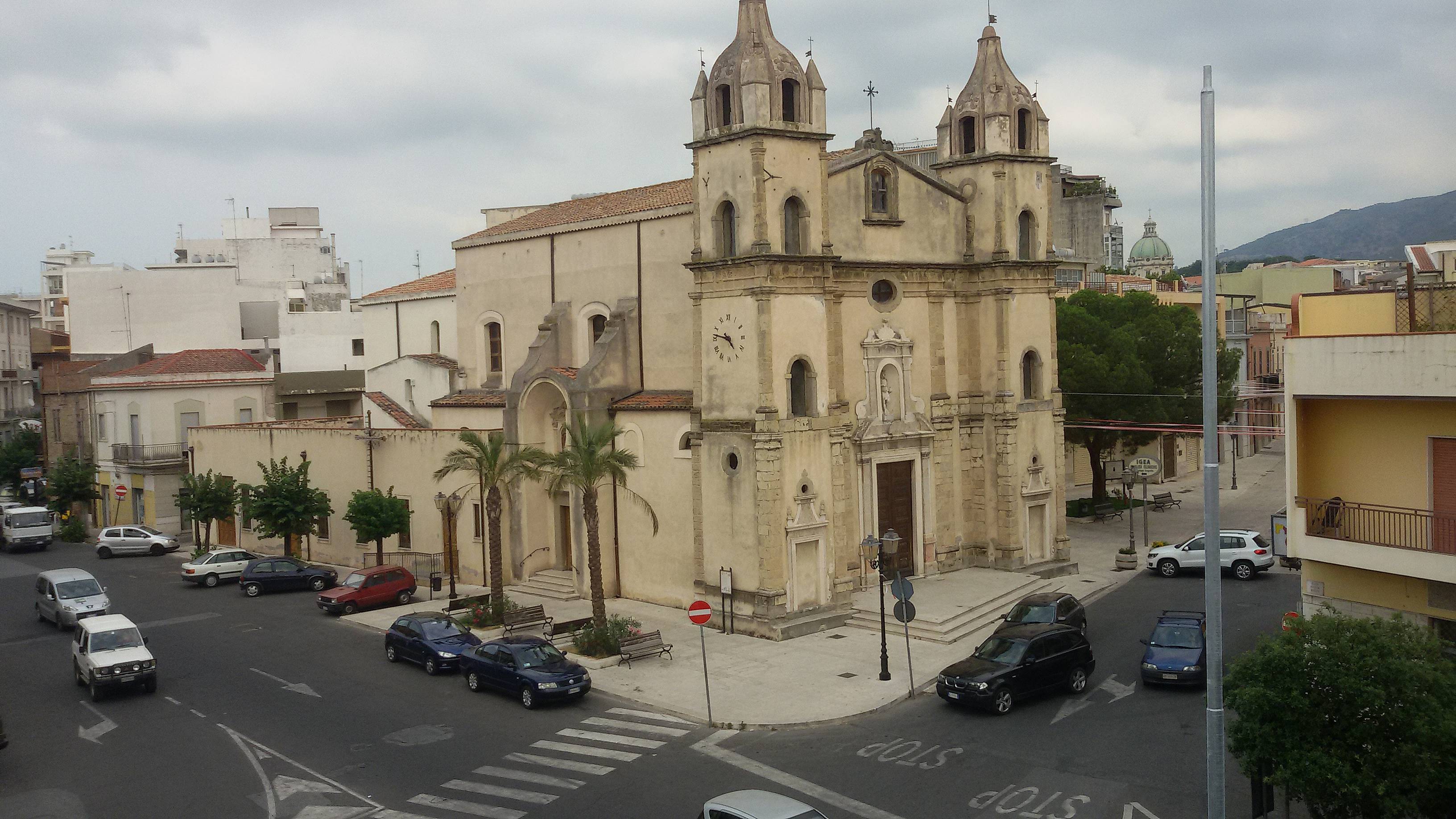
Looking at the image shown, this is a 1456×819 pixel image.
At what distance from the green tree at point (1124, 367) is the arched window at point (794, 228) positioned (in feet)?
59.1

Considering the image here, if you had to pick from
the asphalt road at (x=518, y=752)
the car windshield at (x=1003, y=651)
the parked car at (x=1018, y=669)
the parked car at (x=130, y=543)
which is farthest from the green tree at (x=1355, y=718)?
the parked car at (x=130, y=543)

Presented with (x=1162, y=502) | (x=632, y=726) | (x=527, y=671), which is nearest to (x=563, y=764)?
(x=632, y=726)

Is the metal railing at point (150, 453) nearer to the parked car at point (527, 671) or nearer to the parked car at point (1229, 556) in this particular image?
the parked car at point (527, 671)

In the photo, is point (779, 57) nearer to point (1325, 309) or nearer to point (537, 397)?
point (537, 397)

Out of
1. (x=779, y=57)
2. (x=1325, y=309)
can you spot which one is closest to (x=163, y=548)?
(x=779, y=57)

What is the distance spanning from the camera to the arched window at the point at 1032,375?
118ft

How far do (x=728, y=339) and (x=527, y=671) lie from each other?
10.8 metres

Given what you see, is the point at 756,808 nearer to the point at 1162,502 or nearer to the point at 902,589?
the point at 902,589

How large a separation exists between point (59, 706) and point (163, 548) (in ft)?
84.5

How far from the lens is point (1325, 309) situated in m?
18.1

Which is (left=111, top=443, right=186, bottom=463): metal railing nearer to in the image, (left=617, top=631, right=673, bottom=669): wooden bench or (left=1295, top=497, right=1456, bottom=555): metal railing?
(left=617, top=631, right=673, bottom=669): wooden bench

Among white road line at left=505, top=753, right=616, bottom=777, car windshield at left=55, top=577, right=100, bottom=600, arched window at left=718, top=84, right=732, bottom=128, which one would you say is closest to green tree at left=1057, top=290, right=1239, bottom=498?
arched window at left=718, top=84, right=732, bottom=128

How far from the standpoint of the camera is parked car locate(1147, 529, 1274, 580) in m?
33.7

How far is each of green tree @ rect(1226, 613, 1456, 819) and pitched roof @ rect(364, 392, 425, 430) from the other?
33.5m
